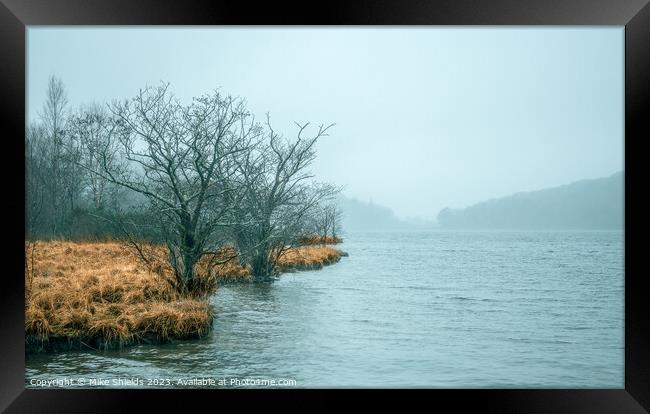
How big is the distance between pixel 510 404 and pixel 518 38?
319cm

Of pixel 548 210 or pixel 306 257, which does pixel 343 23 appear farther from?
pixel 548 210

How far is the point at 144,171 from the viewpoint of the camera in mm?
4105

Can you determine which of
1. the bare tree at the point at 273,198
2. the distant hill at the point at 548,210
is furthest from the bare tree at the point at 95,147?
the distant hill at the point at 548,210

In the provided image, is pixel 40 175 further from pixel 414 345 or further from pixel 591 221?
pixel 591 221

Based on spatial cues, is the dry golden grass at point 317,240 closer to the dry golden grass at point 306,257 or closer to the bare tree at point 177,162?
the dry golden grass at point 306,257

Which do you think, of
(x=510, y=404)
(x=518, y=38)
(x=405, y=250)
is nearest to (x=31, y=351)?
(x=510, y=404)

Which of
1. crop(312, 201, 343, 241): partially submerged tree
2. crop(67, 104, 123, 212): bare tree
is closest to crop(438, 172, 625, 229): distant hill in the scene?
crop(312, 201, 343, 241): partially submerged tree

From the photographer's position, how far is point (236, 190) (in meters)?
4.36

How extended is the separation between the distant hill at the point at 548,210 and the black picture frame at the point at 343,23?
2139 millimetres

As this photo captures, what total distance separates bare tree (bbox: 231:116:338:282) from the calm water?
382 mm

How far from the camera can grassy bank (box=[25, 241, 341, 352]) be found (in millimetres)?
3607

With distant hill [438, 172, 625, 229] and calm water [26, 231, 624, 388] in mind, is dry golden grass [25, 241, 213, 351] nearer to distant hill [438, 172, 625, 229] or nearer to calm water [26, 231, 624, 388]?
calm water [26, 231, 624, 388]

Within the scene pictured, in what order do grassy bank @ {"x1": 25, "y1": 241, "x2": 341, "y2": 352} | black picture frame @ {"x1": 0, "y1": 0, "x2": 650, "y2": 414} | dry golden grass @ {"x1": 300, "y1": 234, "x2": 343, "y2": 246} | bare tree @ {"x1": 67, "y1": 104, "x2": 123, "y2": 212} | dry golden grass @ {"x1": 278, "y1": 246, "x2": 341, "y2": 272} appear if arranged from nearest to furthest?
black picture frame @ {"x1": 0, "y1": 0, "x2": 650, "y2": 414} → grassy bank @ {"x1": 25, "y1": 241, "x2": 341, "y2": 352} → bare tree @ {"x1": 67, "y1": 104, "x2": 123, "y2": 212} → dry golden grass @ {"x1": 300, "y1": 234, "x2": 343, "y2": 246} → dry golden grass @ {"x1": 278, "y1": 246, "x2": 341, "y2": 272}

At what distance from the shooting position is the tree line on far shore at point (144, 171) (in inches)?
161
